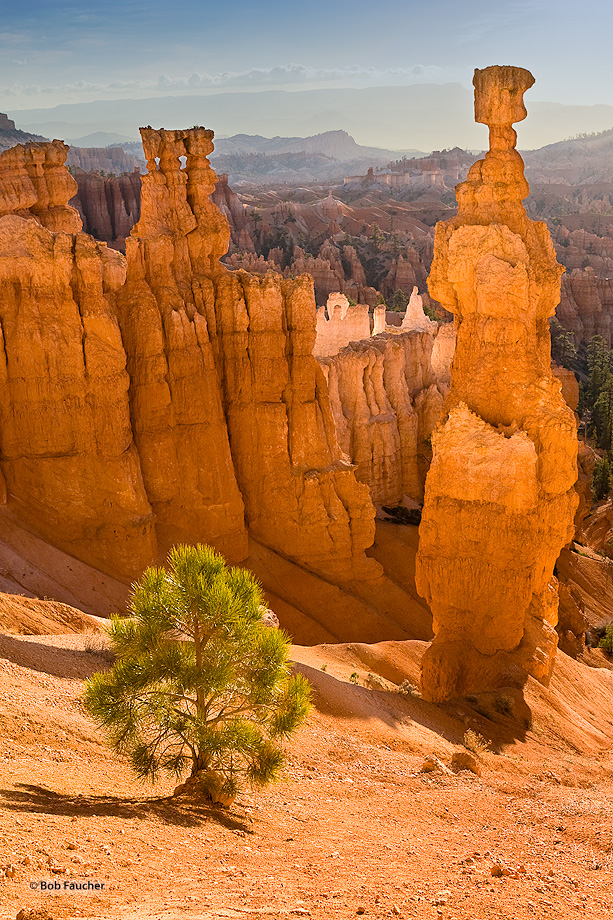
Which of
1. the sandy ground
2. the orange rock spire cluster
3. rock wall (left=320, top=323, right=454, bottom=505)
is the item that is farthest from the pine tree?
rock wall (left=320, top=323, right=454, bottom=505)

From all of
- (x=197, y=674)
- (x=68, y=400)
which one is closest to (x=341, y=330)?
(x=68, y=400)

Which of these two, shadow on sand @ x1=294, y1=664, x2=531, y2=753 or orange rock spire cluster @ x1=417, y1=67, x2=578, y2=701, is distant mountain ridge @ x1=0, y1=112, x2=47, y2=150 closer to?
orange rock spire cluster @ x1=417, y1=67, x2=578, y2=701

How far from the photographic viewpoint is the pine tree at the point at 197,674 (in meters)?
8.47

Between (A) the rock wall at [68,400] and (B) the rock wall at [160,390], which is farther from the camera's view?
(B) the rock wall at [160,390]

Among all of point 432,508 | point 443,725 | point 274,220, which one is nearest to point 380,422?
point 432,508

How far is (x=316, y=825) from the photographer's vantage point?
9195 mm

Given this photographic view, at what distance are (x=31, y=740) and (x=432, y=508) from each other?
10259 millimetres

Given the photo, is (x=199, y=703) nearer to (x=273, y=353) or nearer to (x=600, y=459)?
(x=273, y=353)

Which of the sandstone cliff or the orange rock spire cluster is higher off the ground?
the sandstone cliff

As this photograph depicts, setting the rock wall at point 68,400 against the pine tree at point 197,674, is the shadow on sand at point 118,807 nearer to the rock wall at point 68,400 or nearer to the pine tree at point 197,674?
the pine tree at point 197,674

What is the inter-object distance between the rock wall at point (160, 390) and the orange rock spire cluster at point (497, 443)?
718cm

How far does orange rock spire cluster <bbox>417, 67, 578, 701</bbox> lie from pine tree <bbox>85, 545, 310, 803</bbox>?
8841mm

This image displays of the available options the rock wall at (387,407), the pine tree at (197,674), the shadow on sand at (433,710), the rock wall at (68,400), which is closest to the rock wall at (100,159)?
the rock wall at (387,407)

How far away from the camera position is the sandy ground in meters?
6.56
